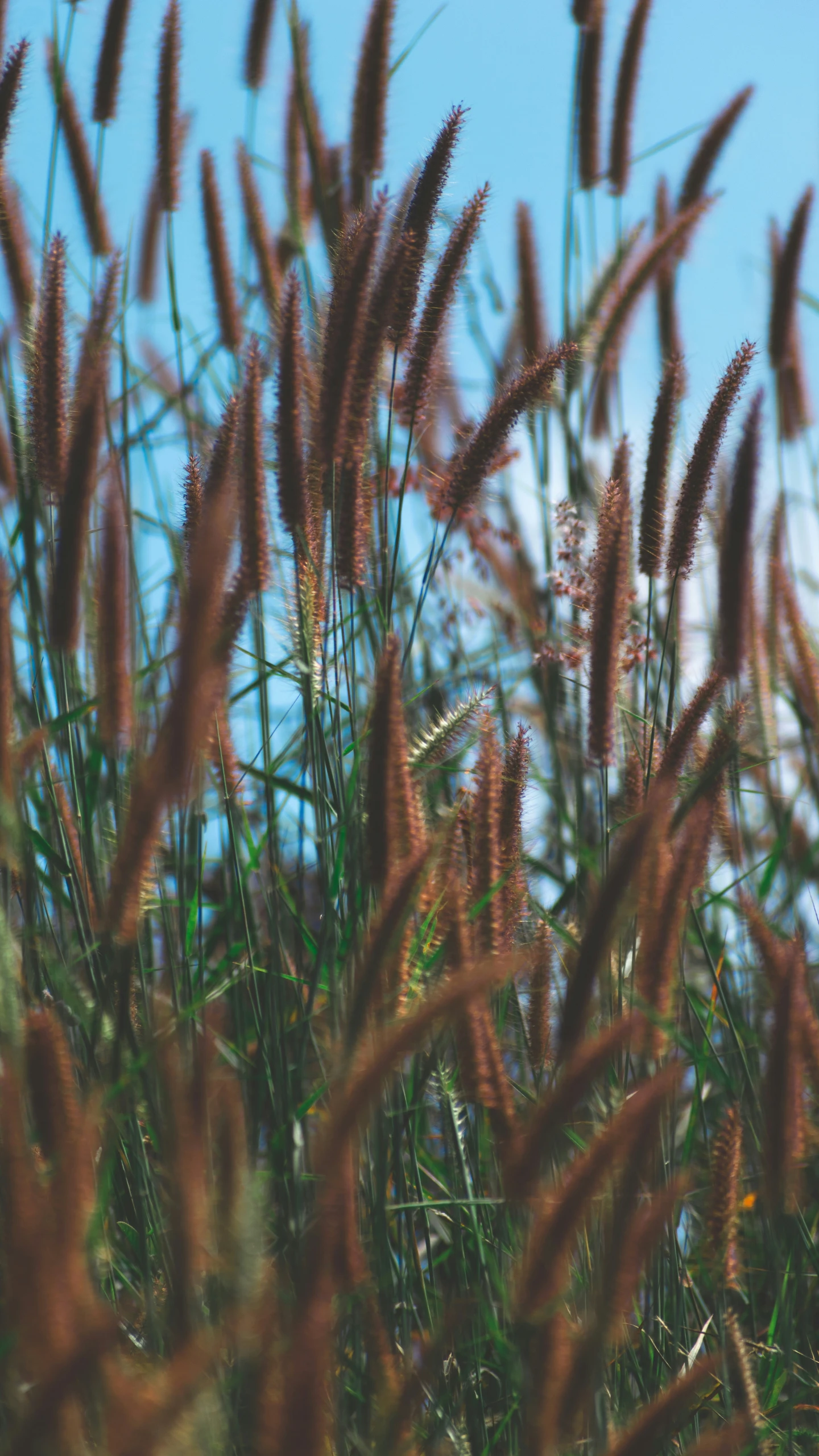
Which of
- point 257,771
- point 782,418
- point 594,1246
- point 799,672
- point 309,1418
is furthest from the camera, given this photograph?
point 782,418

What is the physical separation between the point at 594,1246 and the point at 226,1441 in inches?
20.5

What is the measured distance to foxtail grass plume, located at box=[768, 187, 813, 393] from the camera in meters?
2.53

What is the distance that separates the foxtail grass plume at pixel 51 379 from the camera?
1427 millimetres

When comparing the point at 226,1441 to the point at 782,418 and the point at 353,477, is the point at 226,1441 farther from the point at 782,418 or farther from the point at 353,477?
the point at 782,418

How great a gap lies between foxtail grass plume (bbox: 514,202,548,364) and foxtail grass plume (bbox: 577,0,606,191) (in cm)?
17

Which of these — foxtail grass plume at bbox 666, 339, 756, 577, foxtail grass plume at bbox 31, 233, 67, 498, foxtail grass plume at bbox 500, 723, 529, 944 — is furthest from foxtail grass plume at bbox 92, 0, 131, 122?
foxtail grass plume at bbox 500, 723, 529, 944

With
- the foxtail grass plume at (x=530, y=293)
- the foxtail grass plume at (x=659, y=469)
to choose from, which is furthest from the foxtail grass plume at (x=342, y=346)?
the foxtail grass plume at (x=530, y=293)

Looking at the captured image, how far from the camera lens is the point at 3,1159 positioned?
0.81m

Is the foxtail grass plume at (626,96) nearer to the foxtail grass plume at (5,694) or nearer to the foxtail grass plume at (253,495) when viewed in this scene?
the foxtail grass plume at (253,495)

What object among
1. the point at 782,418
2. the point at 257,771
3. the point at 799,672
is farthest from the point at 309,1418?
the point at 782,418

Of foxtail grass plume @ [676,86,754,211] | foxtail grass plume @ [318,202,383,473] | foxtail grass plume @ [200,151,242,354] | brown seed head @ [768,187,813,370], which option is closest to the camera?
foxtail grass plume @ [318,202,383,473]

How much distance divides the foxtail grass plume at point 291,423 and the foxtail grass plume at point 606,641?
0.38 metres

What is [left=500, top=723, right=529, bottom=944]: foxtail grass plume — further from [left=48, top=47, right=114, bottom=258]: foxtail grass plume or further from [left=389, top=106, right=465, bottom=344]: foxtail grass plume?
[left=48, top=47, right=114, bottom=258]: foxtail grass plume

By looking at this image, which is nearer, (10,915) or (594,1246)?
(594,1246)
